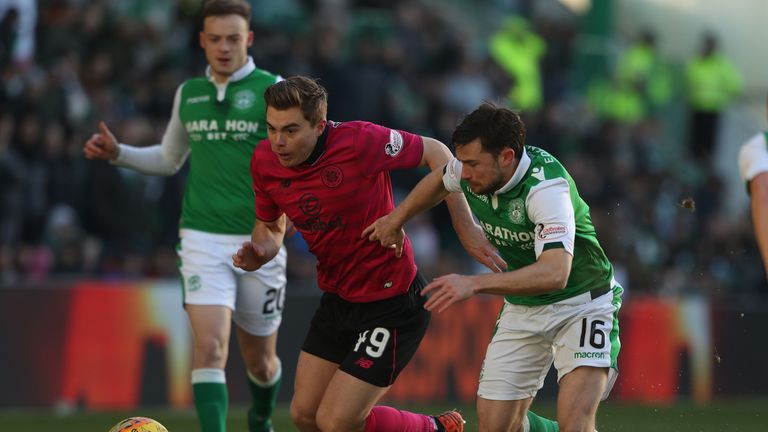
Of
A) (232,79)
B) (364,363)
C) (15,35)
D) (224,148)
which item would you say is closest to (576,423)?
(364,363)

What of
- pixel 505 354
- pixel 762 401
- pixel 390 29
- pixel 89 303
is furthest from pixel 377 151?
pixel 390 29

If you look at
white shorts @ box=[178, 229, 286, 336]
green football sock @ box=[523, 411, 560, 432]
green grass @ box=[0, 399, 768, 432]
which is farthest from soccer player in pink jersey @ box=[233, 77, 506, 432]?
green grass @ box=[0, 399, 768, 432]

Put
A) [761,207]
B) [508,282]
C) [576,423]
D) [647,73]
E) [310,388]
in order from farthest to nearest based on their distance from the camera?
[647,73] < [310,388] < [576,423] < [761,207] < [508,282]

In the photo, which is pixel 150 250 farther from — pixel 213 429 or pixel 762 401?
pixel 762 401

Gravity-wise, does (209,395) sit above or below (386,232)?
below

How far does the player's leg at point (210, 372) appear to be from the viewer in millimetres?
8703

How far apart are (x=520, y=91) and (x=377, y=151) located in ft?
39.7

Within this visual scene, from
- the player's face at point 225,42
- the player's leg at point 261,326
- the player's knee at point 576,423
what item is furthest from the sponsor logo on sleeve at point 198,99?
the player's knee at point 576,423

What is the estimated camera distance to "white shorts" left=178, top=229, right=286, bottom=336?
8898mm

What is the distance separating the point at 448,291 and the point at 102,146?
139 inches

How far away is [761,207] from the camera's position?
23.0 ft

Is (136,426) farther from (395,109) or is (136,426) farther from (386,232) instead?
(395,109)

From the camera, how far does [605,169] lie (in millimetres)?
19047

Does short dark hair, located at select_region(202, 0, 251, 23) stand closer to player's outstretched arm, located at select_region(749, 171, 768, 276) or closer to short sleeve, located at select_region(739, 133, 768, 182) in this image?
short sleeve, located at select_region(739, 133, 768, 182)
